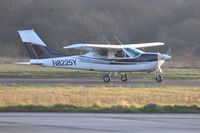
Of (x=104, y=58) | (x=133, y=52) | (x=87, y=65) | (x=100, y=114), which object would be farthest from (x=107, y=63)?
(x=100, y=114)

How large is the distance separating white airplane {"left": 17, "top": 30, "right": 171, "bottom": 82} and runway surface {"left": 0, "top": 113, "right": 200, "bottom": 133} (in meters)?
25.9

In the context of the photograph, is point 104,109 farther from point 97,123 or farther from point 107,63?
point 107,63

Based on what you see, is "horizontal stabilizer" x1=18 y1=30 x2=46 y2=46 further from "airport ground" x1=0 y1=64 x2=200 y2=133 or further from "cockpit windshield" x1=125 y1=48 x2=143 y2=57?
"airport ground" x1=0 y1=64 x2=200 y2=133

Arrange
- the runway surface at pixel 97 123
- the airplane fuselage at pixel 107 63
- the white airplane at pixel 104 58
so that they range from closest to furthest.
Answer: the runway surface at pixel 97 123, the airplane fuselage at pixel 107 63, the white airplane at pixel 104 58

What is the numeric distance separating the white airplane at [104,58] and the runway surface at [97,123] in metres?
25.9

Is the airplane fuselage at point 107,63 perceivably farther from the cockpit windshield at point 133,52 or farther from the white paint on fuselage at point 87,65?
the cockpit windshield at point 133,52

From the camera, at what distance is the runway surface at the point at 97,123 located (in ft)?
50.2

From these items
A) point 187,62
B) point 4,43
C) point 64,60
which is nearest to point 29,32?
point 64,60

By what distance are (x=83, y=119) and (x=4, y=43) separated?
79489 mm

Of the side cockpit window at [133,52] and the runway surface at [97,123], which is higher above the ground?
the side cockpit window at [133,52]

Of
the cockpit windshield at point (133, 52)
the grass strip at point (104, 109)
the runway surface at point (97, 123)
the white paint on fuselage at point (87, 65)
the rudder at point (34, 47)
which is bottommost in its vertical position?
the runway surface at point (97, 123)

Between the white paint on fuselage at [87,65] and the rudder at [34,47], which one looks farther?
the rudder at [34,47]

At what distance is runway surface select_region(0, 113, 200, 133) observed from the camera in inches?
602

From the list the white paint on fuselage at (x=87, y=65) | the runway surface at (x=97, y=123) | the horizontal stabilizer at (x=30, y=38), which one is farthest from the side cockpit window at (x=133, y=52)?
the runway surface at (x=97, y=123)
